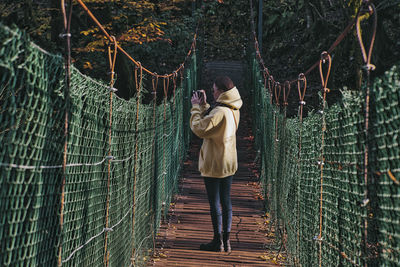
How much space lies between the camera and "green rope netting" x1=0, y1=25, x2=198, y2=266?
1761mm

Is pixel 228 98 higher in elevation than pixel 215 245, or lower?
higher

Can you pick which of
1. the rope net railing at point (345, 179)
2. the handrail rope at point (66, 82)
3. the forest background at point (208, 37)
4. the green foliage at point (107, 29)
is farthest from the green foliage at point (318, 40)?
the handrail rope at point (66, 82)

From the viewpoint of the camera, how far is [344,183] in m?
2.82

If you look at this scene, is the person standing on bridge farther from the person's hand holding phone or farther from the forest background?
the forest background

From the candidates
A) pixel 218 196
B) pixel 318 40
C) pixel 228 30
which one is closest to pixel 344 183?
pixel 218 196

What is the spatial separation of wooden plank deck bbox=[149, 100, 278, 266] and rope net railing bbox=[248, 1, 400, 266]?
1.30ft

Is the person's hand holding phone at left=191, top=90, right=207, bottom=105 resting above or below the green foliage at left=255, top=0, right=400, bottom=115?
below

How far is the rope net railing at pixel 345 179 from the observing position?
1.96m

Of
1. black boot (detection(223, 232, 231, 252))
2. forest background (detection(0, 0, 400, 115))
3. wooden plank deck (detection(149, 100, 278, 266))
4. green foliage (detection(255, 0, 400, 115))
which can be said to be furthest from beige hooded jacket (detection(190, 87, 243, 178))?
green foliage (detection(255, 0, 400, 115))

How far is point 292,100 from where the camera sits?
1545 cm

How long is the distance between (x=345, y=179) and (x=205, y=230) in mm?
3353

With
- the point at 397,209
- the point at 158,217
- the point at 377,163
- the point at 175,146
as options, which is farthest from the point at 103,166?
the point at 175,146

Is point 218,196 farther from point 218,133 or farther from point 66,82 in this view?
point 66,82

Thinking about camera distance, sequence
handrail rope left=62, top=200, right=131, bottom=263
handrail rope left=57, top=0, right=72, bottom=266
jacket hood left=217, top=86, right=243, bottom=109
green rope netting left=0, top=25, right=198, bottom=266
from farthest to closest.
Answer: jacket hood left=217, top=86, right=243, bottom=109 → handrail rope left=62, top=200, right=131, bottom=263 → handrail rope left=57, top=0, right=72, bottom=266 → green rope netting left=0, top=25, right=198, bottom=266
